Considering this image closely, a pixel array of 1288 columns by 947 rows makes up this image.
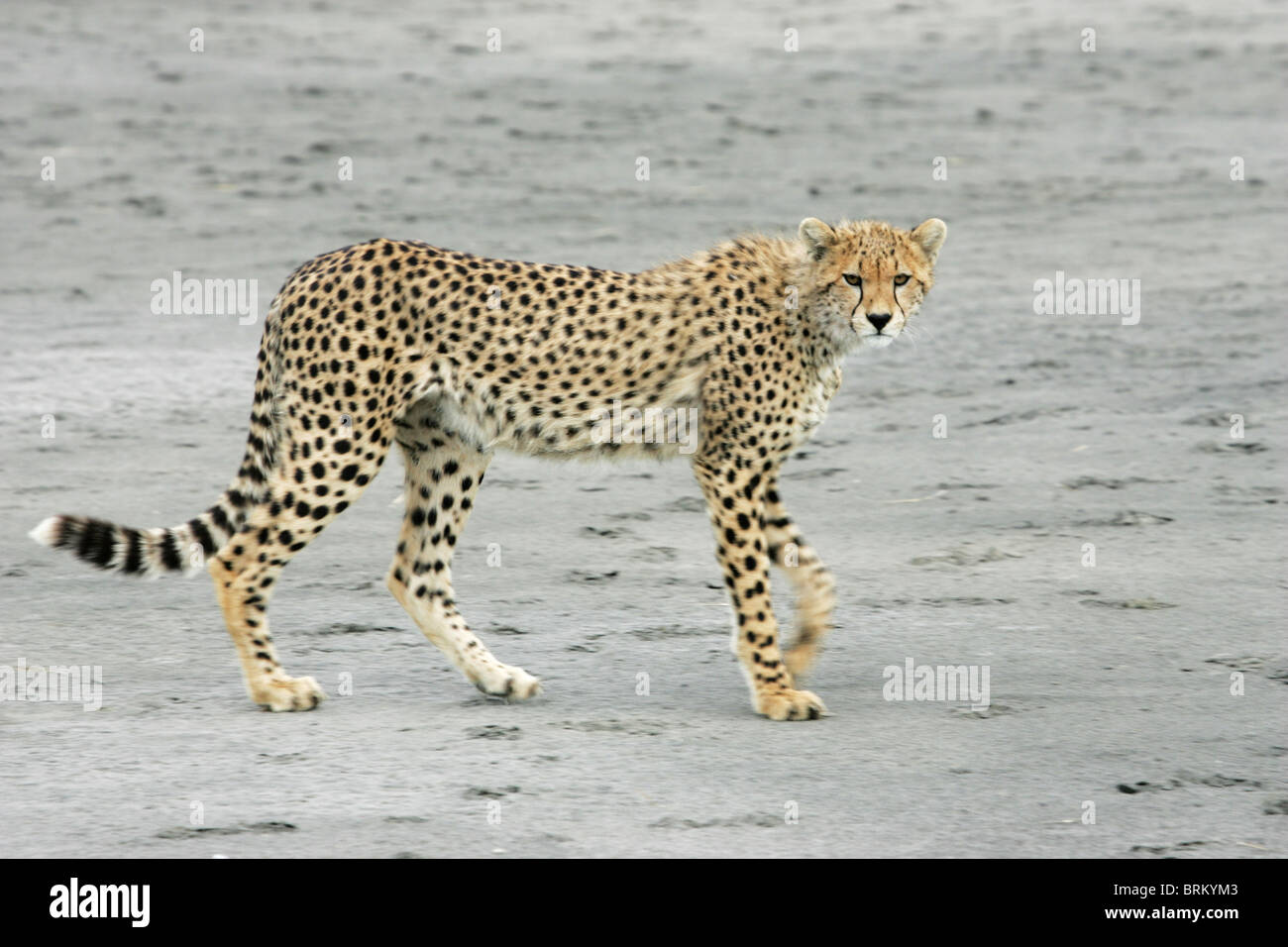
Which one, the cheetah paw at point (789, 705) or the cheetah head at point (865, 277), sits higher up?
the cheetah head at point (865, 277)

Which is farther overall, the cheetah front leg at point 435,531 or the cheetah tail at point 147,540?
the cheetah front leg at point 435,531

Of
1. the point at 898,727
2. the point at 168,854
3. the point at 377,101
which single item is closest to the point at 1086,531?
the point at 898,727

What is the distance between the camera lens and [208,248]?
12.5 m

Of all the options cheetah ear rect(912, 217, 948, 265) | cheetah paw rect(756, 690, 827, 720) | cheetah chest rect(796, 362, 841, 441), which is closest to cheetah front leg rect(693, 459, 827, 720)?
A: cheetah paw rect(756, 690, 827, 720)

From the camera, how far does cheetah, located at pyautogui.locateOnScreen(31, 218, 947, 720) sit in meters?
5.84

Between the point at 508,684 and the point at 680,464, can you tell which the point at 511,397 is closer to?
the point at 508,684

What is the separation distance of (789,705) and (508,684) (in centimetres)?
85

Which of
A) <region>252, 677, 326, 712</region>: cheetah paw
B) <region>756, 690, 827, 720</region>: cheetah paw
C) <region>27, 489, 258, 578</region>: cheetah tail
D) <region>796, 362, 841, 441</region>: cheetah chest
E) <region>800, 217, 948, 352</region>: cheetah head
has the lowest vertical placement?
<region>756, 690, 827, 720</region>: cheetah paw

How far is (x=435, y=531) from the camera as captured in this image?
6.29 m

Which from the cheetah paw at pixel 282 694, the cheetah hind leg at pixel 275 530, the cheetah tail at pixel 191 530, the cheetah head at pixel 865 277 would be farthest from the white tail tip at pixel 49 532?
the cheetah head at pixel 865 277

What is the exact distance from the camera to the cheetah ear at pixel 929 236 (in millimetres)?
6219

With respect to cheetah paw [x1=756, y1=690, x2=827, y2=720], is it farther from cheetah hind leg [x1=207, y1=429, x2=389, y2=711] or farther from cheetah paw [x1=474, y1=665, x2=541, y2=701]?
cheetah hind leg [x1=207, y1=429, x2=389, y2=711]

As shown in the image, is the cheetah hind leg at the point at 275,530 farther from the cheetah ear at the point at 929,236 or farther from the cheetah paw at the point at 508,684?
the cheetah ear at the point at 929,236

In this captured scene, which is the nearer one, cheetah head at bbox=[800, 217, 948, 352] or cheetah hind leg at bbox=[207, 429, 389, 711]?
cheetah hind leg at bbox=[207, 429, 389, 711]
